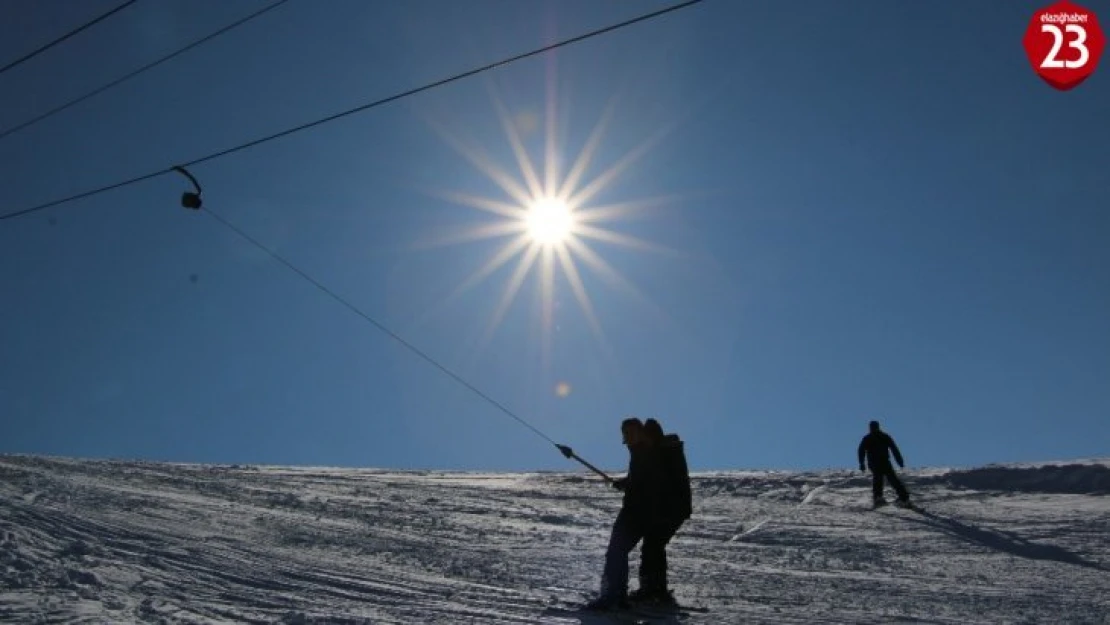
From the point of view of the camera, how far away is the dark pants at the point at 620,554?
6.97 meters

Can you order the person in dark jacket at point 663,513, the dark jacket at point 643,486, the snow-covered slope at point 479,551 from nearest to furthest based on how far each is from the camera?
1. the snow-covered slope at point 479,551
2. the person in dark jacket at point 663,513
3. the dark jacket at point 643,486

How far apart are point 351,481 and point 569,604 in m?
11.6

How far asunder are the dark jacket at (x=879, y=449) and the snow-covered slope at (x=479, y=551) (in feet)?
3.41

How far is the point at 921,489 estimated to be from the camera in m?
17.9

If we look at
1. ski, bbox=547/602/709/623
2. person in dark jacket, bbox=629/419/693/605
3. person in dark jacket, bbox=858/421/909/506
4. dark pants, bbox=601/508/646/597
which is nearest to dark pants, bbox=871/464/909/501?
person in dark jacket, bbox=858/421/909/506

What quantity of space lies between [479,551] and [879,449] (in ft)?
30.3

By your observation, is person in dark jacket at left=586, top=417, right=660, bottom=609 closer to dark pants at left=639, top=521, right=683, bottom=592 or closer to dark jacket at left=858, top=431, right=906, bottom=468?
dark pants at left=639, top=521, right=683, bottom=592

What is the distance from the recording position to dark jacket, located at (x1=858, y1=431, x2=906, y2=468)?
16.3 meters

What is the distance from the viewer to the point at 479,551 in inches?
389

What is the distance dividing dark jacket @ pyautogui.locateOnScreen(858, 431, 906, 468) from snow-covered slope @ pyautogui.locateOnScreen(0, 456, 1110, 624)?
1041 millimetres

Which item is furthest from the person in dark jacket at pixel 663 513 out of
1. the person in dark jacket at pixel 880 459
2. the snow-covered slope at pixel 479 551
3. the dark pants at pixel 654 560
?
the person in dark jacket at pixel 880 459

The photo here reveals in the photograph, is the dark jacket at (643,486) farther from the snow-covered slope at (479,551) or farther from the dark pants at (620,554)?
the snow-covered slope at (479,551)

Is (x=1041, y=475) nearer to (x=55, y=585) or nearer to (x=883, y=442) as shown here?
(x=883, y=442)

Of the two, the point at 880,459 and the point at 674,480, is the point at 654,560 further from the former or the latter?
the point at 880,459
